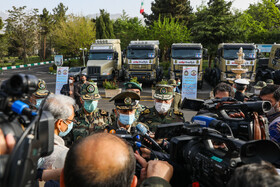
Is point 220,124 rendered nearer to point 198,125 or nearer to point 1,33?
point 198,125

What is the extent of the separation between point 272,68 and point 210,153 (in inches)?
651

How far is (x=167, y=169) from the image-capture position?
1.54 m

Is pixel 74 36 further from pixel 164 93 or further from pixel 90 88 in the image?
pixel 164 93

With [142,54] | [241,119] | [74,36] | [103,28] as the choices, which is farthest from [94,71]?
[103,28]

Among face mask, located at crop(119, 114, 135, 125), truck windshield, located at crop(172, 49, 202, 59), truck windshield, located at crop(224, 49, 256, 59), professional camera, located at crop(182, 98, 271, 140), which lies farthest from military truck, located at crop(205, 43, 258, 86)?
professional camera, located at crop(182, 98, 271, 140)

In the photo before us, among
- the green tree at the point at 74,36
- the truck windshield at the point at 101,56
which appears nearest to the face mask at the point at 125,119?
the truck windshield at the point at 101,56

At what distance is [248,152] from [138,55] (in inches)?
599

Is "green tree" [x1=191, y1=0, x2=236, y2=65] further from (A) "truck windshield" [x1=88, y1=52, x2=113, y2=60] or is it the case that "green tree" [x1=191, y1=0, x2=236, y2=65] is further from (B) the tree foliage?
(A) "truck windshield" [x1=88, y1=52, x2=113, y2=60]

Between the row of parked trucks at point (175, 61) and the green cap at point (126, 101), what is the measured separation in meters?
11.1

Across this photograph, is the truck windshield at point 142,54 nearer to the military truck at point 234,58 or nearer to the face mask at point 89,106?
the military truck at point 234,58

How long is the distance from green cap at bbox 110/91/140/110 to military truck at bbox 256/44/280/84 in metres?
12.0

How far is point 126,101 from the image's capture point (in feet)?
11.5

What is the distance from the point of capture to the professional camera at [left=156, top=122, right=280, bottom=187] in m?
1.30

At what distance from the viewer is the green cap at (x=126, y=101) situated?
344 cm
